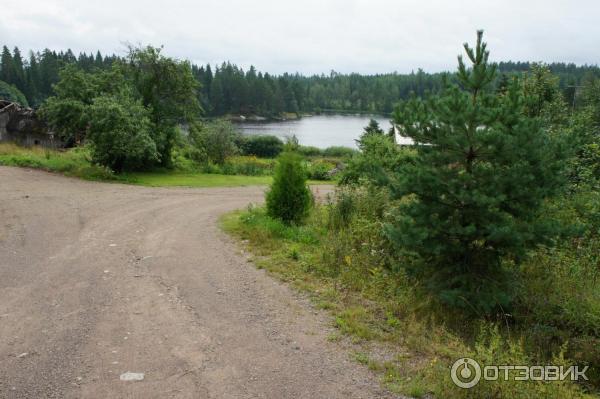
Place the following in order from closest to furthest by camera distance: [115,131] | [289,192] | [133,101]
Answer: [289,192]
[115,131]
[133,101]

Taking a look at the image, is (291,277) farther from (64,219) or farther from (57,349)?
(64,219)

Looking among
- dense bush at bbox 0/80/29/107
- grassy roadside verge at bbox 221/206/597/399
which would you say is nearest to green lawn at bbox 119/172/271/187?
grassy roadside verge at bbox 221/206/597/399

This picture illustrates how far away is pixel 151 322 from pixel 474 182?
4879 millimetres

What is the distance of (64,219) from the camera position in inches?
496

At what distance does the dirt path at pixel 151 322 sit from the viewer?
507 cm

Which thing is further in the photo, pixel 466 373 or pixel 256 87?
pixel 256 87

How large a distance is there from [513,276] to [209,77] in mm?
120654

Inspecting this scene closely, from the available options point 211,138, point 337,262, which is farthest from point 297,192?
point 211,138

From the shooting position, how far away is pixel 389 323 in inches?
269

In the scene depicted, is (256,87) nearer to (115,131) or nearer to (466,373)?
(115,131)

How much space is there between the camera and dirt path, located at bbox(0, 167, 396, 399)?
5066 mm

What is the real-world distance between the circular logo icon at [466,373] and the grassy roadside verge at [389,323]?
71 millimetres

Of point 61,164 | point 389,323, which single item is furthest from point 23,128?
point 389,323

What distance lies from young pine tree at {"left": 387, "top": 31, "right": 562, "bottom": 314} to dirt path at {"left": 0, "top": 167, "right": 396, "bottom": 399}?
7.02 ft
